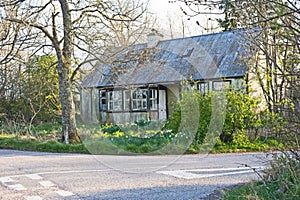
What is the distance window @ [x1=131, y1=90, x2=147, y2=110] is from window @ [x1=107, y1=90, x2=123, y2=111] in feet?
3.45

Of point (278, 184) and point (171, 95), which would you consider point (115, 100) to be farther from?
point (278, 184)

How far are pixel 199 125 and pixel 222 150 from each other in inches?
54.3

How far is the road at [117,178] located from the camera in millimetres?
7023

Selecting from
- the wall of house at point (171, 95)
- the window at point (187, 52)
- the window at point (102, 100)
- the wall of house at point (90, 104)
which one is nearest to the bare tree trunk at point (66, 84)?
the window at point (187, 52)

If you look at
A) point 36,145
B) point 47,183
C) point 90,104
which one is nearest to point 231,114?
point 36,145

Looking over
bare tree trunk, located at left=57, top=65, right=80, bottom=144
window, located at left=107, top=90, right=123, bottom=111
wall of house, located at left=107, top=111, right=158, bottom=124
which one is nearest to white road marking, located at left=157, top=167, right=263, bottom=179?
bare tree trunk, located at left=57, top=65, right=80, bottom=144

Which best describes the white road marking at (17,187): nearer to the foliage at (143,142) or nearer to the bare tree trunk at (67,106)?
the foliage at (143,142)

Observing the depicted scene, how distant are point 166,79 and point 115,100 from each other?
439 centimetres

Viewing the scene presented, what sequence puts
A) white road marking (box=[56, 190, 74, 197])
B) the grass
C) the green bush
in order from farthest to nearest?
the green bush < the grass < white road marking (box=[56, 190, 74, 197])

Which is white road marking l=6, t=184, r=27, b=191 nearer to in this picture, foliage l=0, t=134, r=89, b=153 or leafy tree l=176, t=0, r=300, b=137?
leafy tree l=176, t=0, r=300, b=137

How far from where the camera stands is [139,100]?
27016 millimetres

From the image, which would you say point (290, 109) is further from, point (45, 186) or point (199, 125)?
point (199, 125)

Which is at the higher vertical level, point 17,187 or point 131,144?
point 131,144

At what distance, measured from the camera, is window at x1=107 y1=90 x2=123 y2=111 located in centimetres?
2797
